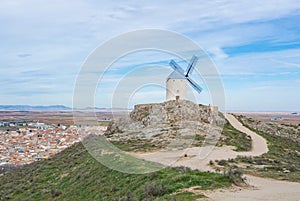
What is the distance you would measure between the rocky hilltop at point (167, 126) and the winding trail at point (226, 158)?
8.97ft

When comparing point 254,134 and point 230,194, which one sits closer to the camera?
point 230,194

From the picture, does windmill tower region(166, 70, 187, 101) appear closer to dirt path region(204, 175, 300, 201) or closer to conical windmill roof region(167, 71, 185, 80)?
conical windmill roof region(167, 71, 185, 80)

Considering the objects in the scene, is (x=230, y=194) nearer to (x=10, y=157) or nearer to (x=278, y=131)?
(x=278, y=131)

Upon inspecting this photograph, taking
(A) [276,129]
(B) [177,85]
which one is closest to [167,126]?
(B) [177,85]

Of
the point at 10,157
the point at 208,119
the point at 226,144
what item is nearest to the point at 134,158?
the point at 226,144

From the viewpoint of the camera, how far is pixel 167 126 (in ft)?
105

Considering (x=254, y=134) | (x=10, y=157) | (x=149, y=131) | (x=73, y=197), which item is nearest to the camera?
(x=73, y=197)

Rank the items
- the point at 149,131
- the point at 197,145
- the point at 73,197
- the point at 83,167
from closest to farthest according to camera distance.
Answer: the point at 73,197 → the point at 83,167 → the point at 197,145 → the point at 149,131

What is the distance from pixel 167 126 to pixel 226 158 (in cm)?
1159

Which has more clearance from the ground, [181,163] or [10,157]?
[181,163]

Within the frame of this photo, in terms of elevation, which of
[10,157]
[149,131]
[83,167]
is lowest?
[10,157]

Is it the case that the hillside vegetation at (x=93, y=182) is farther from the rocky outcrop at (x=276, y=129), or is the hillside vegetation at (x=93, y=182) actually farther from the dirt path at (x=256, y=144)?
the rocky outcrop at (x=276, y=129)

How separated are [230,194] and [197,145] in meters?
13.8

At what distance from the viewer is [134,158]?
71.8ft
